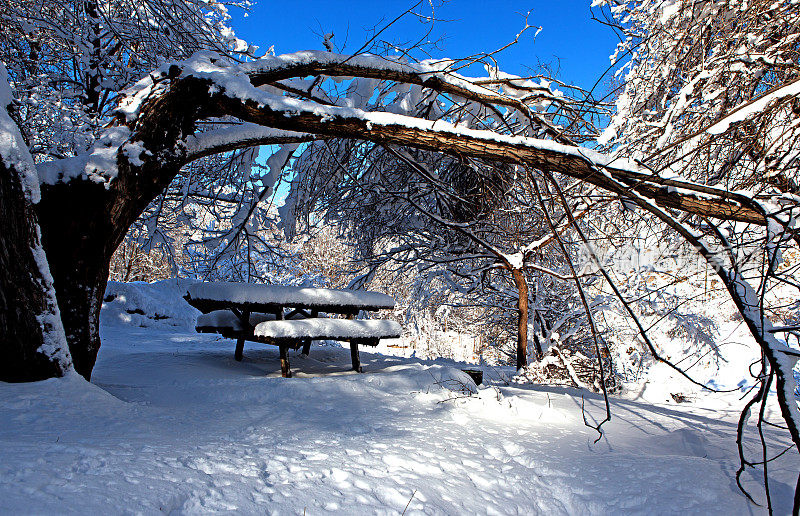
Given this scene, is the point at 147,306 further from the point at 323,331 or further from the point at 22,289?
the point at 22,289

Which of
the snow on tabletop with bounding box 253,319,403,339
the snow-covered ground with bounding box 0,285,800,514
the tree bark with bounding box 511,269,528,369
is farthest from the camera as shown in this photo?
the tree bark with bounding box 511,269,528,369

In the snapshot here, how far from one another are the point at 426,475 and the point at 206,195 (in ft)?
19.7

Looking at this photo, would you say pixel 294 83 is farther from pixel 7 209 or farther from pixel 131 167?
pixel 7 209

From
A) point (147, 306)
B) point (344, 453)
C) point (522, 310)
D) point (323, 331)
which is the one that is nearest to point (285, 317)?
point (323, 331)

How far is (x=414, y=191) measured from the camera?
6238mm

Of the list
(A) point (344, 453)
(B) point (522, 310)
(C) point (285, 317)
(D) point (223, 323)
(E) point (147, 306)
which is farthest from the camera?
→ (E) point (147, 306)

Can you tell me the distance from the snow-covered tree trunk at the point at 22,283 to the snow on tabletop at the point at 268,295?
234 centimetres

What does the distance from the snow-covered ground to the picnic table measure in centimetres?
87

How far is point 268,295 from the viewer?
5070 millimetres

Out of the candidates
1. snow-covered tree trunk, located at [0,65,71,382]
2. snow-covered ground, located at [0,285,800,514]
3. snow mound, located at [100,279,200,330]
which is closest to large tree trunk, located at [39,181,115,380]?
snow-covered tree trunk, located at [0,65,71,382]

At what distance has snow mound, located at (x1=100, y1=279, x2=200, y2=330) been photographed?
10.1 meters

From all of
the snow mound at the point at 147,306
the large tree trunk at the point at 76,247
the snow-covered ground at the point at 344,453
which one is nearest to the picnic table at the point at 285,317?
the snow-covered ground at the point at 344,453

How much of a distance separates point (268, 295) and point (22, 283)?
2.70m

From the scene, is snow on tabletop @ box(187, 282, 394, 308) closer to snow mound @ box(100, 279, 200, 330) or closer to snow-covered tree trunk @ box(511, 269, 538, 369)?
snow-covered tree trunk @ box(511, 269, 538, 369)
